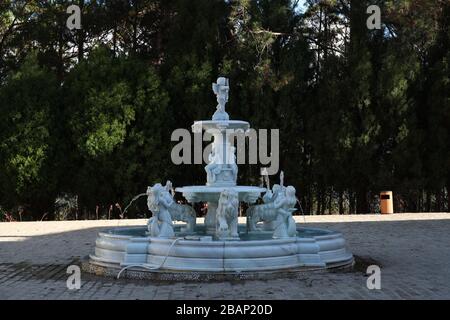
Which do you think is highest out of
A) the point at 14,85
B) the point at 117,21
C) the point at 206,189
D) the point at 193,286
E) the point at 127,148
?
the point at 117,21

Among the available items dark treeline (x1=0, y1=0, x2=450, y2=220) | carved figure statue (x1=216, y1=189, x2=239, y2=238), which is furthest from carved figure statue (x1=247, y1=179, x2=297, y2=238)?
dark treeline (x1=0, y1=0, x2=450, y2=220)

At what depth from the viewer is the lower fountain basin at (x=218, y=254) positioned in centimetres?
762

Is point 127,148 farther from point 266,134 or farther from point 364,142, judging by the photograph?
point 364,142

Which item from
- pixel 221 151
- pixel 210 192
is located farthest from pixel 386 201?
pixel 210 192

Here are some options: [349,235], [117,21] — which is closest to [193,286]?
[349,235]

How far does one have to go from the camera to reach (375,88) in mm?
20812

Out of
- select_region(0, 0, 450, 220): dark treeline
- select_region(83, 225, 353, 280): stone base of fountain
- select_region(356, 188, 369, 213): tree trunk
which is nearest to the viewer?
select_region(83, 225, 353, 280): stone base of fountain

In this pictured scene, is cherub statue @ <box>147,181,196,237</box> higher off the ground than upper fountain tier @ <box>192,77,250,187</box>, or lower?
lower

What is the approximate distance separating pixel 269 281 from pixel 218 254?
2.57 feet

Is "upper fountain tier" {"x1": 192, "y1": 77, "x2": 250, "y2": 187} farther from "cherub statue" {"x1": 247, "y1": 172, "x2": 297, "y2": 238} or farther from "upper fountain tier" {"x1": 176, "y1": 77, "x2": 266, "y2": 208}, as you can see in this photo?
→ "cherub statue" {"x1": 247, "y1": 172, "x2": 297, "y2": 238}

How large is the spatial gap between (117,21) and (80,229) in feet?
33.3

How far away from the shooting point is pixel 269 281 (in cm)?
733

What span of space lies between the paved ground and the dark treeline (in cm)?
539

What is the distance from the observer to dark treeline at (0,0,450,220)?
1962cm
